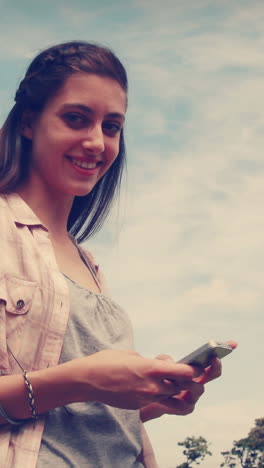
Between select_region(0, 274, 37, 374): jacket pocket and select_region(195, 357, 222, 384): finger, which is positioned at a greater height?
select_region(0, 274, 37, 374): jacket pocket

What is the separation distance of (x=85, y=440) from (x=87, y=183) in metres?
1.22

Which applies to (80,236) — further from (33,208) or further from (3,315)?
(3,315)

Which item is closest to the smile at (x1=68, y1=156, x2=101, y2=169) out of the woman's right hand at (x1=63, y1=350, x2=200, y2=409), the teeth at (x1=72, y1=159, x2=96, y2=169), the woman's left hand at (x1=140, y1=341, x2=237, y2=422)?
the teeth at (x1=72, y1=159, x2=96, y2=169)

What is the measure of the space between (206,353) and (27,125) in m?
1.51

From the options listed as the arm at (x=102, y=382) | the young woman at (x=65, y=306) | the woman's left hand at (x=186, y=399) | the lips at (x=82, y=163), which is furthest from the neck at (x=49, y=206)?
the arm at (x=102, y=382)

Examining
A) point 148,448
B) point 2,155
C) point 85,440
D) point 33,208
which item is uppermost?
point 2,155

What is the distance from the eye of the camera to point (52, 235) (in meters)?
3.64

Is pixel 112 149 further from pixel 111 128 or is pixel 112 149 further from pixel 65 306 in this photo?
pixel 65 306

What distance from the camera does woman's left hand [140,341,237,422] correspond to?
3.08m

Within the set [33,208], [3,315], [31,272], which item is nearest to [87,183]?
[33,208]

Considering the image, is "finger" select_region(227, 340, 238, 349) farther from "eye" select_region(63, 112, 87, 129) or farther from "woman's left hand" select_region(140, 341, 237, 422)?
"eye" select_region(63, 112, 87, 129)

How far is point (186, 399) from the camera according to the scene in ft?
10.7

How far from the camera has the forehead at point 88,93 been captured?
3.44m

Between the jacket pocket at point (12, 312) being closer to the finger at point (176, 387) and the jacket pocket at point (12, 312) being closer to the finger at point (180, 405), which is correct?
the finger at point (176, 387)
